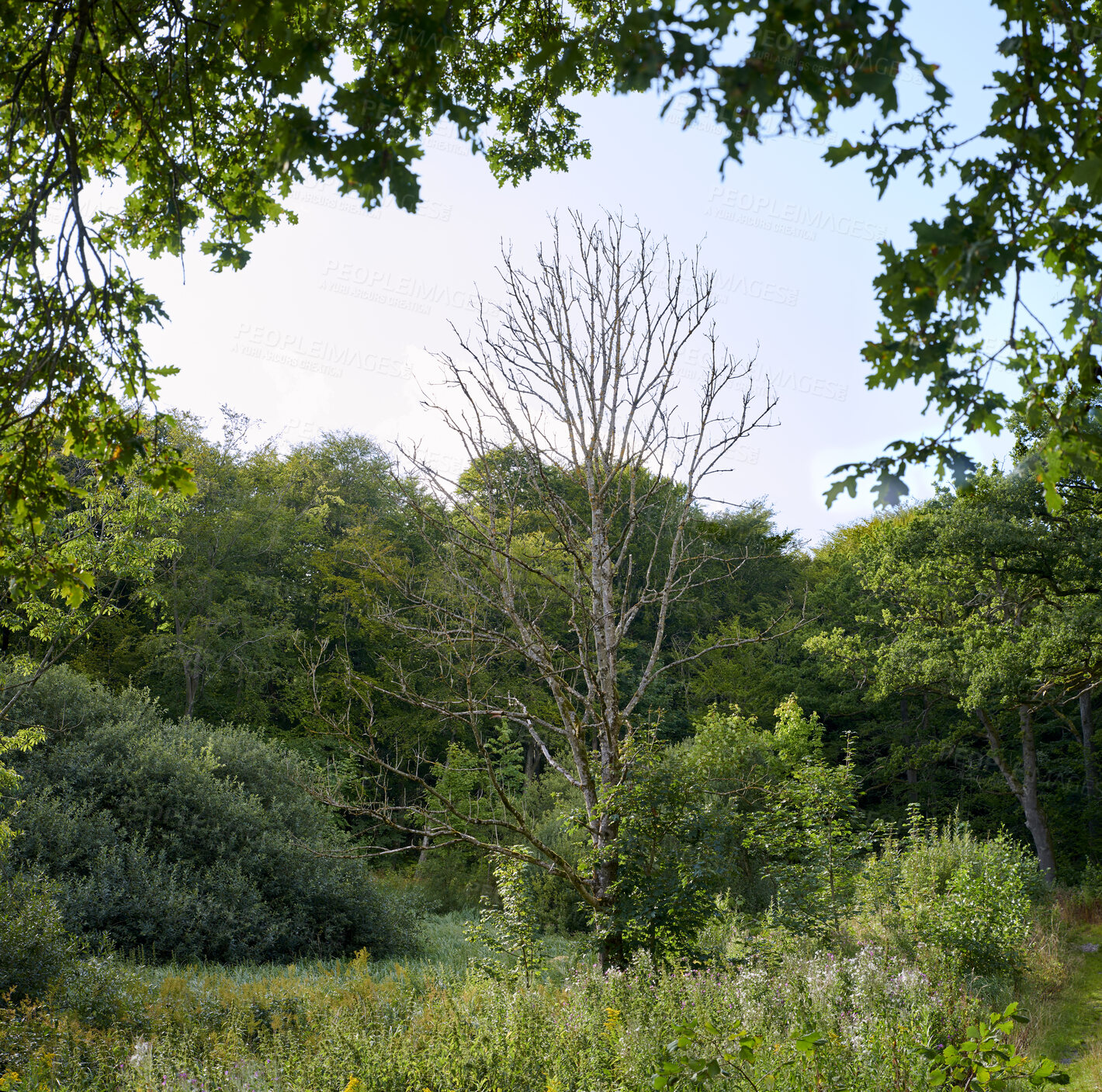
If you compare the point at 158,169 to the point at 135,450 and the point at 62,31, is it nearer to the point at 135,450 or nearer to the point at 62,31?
the point at 62,31

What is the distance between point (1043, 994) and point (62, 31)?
427 inches

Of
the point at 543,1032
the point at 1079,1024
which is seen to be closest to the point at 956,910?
the point at 1079,1024

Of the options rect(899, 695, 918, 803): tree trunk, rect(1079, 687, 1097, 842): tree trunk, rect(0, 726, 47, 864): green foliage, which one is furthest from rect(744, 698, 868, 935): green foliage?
rect(1079, 687, 1097, 842): tree trunk

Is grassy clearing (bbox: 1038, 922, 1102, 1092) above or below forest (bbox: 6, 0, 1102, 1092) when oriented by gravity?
below

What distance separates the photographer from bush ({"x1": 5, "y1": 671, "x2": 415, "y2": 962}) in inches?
419

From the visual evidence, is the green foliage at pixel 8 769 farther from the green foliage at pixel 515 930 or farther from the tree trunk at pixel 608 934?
the tree trunk at pixel 608 934

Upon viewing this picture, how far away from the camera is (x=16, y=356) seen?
2.92 metres

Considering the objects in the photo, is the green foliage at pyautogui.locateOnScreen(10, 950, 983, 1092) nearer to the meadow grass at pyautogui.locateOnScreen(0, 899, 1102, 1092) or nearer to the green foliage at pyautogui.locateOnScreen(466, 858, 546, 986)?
the meadow grass at pyautogui.locateOnScreen(0, 899, 1102, 1092)

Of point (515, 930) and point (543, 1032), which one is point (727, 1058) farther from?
point (515, 930)

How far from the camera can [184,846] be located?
38.8 feet

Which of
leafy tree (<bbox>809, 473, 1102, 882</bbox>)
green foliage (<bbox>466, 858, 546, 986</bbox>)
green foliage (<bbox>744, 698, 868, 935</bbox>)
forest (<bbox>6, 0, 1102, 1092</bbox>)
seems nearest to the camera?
forest (<bbox>6, 0, 1102, 1092</bbox>)

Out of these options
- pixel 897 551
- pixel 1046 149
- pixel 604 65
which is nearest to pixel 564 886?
pixel 897 551

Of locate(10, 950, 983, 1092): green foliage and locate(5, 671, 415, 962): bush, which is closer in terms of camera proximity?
locate(10, 950, 983, 1092): green foliage

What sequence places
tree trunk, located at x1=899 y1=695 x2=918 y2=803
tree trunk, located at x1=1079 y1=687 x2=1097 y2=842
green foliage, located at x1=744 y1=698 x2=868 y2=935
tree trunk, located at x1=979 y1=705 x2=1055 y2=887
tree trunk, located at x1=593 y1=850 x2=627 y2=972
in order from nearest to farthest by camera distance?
tree trunk, located at x1=593 y1=850 x2=627 y2=972 < green foliage, located at x1=744 y1=698 x2=868 y2=935 < tree trunk, located at x1=979 y1=705 x2=1055 y2=887 < tree trunk, located at x1=1079 y1=687 x2=1097 y2=842 < tree trunk, located at x1=899 y1=695 x2=918 y2=803
